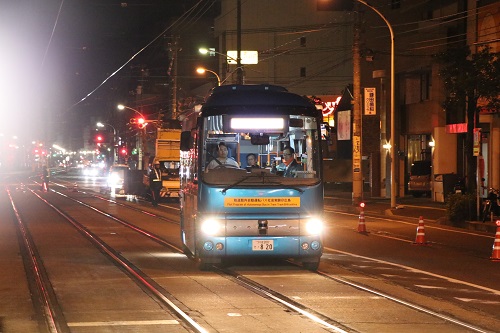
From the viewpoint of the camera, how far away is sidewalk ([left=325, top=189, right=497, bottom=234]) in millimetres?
28719

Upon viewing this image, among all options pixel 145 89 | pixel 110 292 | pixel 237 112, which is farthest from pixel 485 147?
pixel 145 89

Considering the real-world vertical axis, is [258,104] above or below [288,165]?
above

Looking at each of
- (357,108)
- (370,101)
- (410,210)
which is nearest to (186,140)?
(410,210)

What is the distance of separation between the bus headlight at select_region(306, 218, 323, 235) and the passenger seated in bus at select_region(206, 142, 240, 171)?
64.8 inches

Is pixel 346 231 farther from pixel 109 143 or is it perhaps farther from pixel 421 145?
pixel 109 143

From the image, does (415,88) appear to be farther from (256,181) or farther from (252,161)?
(256,181)

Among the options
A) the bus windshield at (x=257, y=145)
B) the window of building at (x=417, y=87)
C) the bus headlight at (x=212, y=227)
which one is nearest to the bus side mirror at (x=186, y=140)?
the bus windshield at (x=257, y=145)

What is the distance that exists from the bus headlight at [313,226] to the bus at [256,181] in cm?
2

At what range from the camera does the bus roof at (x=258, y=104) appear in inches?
623

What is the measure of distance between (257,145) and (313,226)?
197cm

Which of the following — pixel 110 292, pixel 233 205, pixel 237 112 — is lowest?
pixel 110 292

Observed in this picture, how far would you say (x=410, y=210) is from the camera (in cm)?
3716

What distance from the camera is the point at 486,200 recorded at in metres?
29.5

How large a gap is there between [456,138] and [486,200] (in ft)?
51.4
